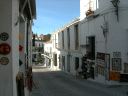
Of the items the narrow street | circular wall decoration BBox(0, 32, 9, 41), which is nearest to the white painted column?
circular wall decoration BBox(0, 32, 9, 41)

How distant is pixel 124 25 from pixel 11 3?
20.1 metres

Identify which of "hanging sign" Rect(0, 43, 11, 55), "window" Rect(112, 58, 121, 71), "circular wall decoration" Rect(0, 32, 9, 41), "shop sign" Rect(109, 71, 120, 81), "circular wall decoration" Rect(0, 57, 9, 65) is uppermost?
"circular wall decoration" Rect(0, 32, 9, 41)

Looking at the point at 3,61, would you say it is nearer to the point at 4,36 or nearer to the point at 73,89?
the point at 4,36

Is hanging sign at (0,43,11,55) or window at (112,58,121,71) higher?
hanging sign at (0,43,11,55)

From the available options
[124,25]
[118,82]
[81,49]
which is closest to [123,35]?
[124,25]

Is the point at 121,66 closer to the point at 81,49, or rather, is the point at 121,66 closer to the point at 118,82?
the point at 118,82

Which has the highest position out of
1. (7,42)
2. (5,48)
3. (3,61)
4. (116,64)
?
(7,42)

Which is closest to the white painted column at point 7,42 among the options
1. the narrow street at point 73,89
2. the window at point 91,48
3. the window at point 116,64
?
the narrow street at point 73,89

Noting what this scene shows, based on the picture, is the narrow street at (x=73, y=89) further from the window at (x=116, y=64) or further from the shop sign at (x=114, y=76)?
the window at (x=116, y=64)

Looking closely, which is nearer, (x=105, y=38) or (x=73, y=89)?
(x=73, y=89)

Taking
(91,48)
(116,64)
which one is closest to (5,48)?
(116,64)

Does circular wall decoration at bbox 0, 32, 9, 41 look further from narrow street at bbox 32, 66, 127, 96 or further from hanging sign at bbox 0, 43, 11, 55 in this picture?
narrow street at bbox 32, 66, 127, 96

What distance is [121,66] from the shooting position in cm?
2686

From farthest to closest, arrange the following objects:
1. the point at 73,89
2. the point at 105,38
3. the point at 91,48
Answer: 1. the point at 91,48
2. the point at 105,38
3. the point at 73,89
